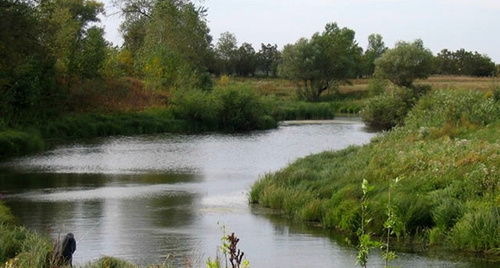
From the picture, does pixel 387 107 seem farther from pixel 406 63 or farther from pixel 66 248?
pixel 66 248

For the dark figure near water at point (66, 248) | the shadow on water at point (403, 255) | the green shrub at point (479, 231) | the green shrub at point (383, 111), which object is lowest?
the shadow on water at point (403, 255)

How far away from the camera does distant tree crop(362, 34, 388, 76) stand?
409 feet

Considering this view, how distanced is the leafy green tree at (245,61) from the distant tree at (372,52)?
1706 centimetres

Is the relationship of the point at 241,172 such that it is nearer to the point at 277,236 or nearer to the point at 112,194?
the point at 112,194

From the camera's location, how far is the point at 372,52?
13550cm

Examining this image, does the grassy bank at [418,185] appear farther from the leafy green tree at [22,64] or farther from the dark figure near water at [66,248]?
the leafy green tree at [22,64]

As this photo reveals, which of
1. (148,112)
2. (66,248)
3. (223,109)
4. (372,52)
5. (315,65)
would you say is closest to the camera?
(66,248)

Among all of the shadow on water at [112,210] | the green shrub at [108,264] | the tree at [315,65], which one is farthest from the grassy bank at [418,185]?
the tree at [315,65]

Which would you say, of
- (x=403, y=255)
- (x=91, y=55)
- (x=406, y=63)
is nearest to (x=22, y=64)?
(x=91, y=55)

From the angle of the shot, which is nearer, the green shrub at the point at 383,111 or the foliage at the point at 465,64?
the green shrub at the point at 383,111

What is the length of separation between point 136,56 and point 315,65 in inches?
990

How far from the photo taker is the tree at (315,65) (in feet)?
285

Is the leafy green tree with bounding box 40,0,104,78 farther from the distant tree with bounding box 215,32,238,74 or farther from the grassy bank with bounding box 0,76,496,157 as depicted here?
the distant tree with bounding box 215,32,238,74

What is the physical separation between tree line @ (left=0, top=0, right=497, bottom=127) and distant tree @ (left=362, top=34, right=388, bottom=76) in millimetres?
373
